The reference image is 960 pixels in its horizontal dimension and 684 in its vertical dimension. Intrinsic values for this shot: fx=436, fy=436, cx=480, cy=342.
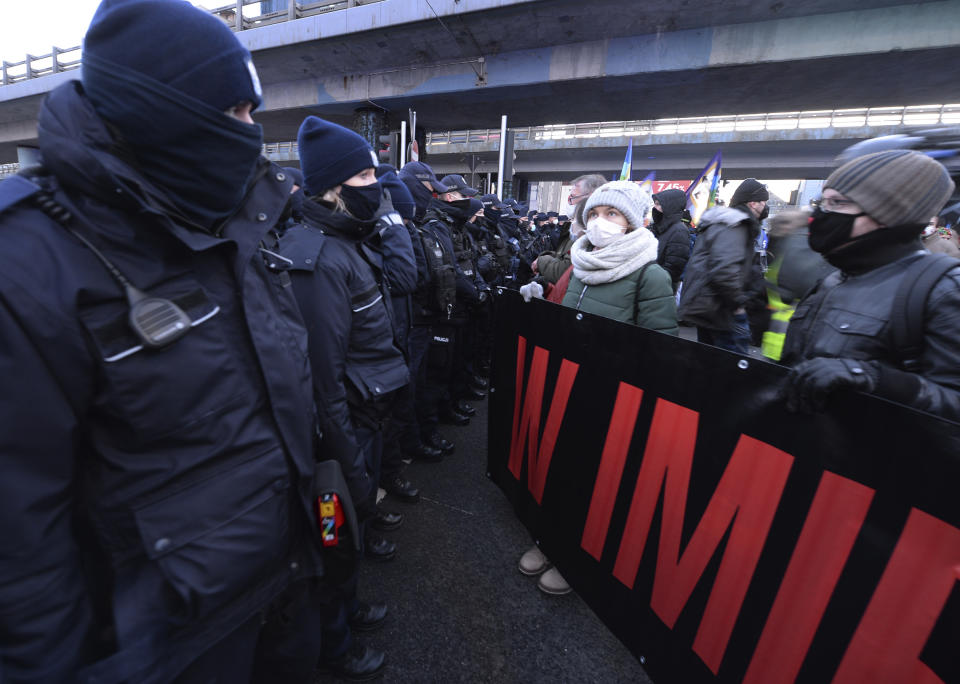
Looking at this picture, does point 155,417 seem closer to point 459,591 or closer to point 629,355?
point 629,355

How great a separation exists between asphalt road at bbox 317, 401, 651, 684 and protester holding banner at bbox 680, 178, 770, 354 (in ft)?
7.90

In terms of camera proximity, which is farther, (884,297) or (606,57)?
(606,57)

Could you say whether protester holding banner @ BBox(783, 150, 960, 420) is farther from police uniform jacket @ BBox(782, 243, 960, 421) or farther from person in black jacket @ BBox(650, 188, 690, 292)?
person in black jacket @ BBox(650, 188, 690, 292)

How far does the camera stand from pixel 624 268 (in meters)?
2.45

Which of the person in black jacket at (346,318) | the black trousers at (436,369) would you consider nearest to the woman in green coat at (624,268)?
the person in black jacket at (346,318)

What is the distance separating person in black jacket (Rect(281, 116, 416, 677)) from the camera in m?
1.66

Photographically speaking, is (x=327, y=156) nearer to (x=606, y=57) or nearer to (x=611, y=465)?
(x=611, y=465)

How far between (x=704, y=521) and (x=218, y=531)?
1545 millimetres

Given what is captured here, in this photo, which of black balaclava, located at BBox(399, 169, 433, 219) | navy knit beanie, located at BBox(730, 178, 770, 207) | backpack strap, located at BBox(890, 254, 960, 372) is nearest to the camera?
backpack strap, located at BBox(890, 254, 960, 372)

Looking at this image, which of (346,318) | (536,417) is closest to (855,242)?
(536,417)

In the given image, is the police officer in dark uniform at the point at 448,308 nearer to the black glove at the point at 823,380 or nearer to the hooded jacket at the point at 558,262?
the hooded jacket at the point at 558,262

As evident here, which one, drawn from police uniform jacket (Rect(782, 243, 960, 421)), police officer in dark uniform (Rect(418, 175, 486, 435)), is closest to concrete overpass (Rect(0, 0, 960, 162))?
police officer in dark uniform (Rect(418, 175, 486, 435))

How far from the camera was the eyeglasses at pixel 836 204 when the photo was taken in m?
1.63

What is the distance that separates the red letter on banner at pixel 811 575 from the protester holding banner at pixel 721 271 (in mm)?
2710
